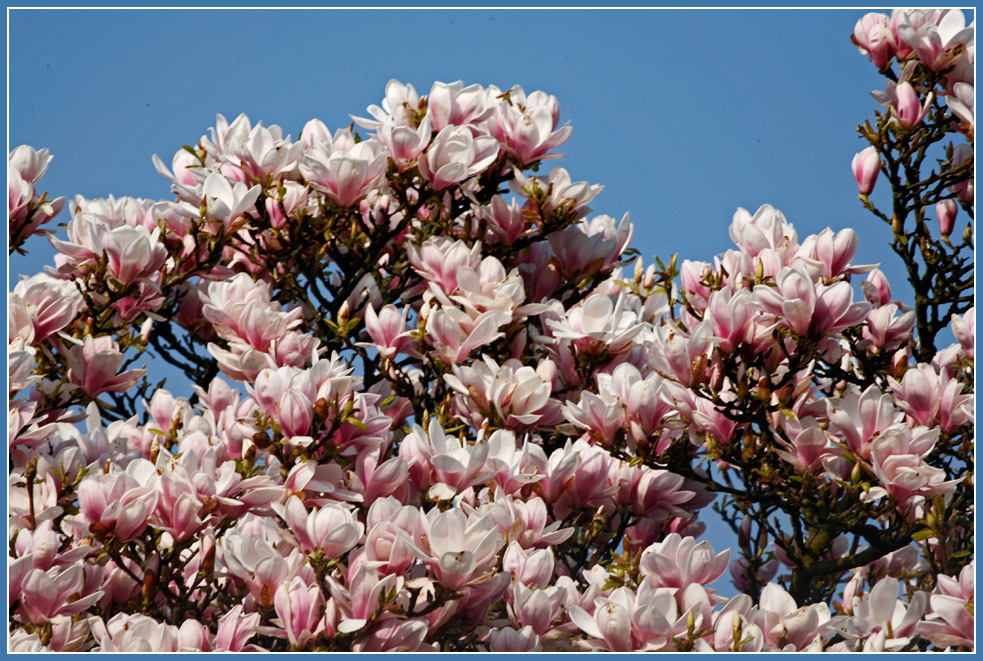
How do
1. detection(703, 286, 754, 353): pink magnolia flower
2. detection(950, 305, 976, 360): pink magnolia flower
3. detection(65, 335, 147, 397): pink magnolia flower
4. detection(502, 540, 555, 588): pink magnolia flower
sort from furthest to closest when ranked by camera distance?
detection(65, 335, 147, 397): pink magnolia flower, detection(950, 305, 976, 360): pink magnolia flower, detection(703, 286, 754, 353): pink magnolia flower, detection(502, 540, 555, 588): pink magnolia flower

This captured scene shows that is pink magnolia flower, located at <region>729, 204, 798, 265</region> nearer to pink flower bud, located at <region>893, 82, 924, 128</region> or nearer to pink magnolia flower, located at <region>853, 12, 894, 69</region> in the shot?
→ pink flower bud, located at <region>893, 82, 924, 128</region>

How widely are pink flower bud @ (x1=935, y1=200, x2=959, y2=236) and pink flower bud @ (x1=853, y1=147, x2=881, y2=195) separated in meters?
0.26

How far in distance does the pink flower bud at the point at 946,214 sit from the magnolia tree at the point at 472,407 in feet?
0.22

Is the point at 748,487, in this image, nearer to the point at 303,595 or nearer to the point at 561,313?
the point at 561,313

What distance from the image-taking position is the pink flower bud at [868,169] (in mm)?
3865

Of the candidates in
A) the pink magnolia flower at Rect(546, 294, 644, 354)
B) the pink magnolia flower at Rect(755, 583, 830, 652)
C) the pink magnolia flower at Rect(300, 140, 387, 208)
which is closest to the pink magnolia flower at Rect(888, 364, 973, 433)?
the pink magnolia flower at Rect(755, 583, 830, 652)

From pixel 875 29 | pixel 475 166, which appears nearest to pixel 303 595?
pixel 475 166

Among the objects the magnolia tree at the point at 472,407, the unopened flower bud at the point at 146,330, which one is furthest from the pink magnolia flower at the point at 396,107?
the unopened flower bud at the point at 146,330

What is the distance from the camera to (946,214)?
3.80 m

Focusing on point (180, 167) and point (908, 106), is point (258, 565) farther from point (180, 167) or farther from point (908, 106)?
point (908, 106)

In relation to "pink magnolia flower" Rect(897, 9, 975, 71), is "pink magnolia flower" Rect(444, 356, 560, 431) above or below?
below

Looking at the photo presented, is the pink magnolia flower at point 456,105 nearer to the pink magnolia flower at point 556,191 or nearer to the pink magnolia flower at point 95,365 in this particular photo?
the pink magnolia flower at point 556,191

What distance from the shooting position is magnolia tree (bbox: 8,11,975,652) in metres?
2.85

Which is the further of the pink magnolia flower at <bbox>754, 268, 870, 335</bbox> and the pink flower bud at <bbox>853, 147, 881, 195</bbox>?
the pink flower bud at <bbox>853, 147, 881, 195</bbox>
